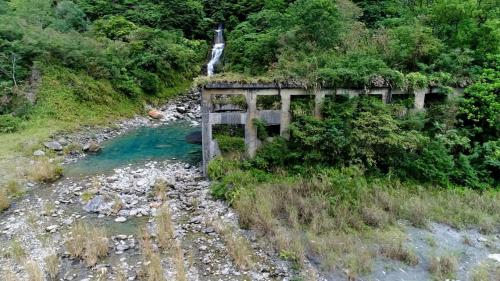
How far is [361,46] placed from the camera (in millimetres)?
18141

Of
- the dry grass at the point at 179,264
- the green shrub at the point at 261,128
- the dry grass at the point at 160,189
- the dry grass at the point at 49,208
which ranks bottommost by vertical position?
the dry grass at the point at 179,264

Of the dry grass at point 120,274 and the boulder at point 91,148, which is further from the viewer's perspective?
the boulder at point 91,148

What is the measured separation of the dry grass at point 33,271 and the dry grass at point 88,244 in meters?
0.94

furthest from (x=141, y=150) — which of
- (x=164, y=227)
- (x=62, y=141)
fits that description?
(x=164, y=227)

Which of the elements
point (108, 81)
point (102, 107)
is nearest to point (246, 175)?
point (102, 107)

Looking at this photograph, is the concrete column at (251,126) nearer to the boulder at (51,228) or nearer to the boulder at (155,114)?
the boulder at (51,228)

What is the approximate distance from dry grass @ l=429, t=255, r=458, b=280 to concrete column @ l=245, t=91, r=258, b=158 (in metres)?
7.77

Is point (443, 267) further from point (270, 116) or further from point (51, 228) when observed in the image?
point (51, 228)

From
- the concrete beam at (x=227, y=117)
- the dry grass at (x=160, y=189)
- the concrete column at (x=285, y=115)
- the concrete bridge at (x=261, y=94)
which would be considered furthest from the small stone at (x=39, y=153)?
the concrete column at (x=285, y=115)

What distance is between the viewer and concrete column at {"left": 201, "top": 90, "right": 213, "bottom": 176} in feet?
48.5

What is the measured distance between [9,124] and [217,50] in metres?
20.3

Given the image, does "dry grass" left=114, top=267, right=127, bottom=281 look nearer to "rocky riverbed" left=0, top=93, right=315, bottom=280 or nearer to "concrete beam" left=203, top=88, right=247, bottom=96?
"rocky riverbed" left=0, top=93, right=315, bottom=280

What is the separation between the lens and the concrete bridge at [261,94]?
14609 mm

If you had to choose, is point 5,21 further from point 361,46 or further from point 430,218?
point 430,218
